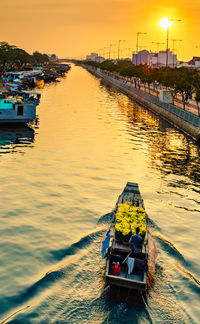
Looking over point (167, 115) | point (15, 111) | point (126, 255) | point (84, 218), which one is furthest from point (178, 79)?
point (126, 255)

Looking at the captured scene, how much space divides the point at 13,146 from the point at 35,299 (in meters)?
32.5

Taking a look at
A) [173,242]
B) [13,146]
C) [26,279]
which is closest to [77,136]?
[13,146]

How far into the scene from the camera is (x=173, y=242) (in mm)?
24562

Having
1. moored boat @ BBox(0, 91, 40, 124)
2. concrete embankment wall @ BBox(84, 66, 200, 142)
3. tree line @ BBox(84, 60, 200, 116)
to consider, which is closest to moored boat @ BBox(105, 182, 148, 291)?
concrete embankment wall @ BBox(84, 66, 200, 142)

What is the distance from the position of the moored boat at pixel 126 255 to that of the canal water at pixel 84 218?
1362 mm

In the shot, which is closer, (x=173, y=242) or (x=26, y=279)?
(x=26, y=279)

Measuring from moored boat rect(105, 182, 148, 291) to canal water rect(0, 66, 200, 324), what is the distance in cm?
136

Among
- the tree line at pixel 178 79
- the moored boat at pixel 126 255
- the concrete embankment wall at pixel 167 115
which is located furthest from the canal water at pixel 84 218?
the tree line at pixel 178 79

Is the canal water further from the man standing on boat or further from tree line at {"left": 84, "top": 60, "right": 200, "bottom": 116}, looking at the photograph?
tree line at {"left": 84, "top": 60, "right": 200, "bottom": 116}

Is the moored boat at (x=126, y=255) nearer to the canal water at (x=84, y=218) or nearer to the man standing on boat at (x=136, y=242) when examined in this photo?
the man standing on boat at (x=136, y=242)

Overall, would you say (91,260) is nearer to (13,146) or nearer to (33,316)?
(33,316)

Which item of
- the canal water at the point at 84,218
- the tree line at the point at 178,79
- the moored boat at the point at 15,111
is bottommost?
the canal water at the point at 84,218

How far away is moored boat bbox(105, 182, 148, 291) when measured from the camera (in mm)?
16688

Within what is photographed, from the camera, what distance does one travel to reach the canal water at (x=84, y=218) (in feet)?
57.7
